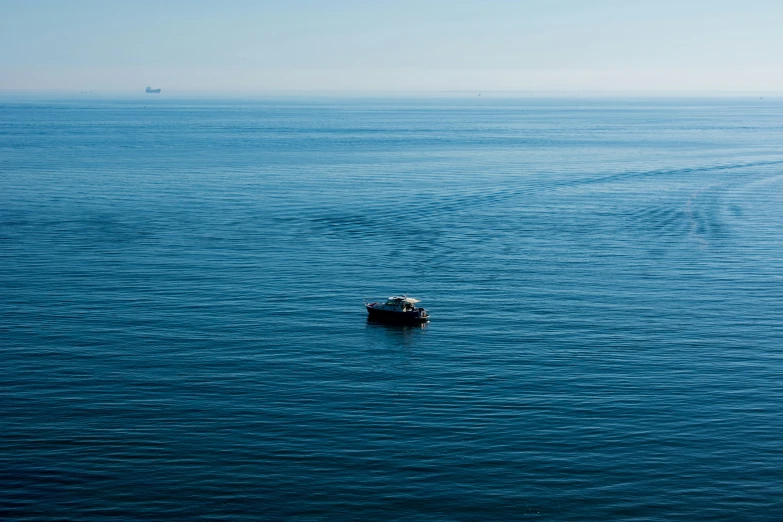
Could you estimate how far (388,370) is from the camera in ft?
Result: 258

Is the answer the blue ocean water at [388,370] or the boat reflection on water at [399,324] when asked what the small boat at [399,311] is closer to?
the boat reflection on water at [399,324]

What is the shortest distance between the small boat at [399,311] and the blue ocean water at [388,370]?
1.06 m

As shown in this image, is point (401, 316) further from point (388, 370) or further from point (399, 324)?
point (388, 370)

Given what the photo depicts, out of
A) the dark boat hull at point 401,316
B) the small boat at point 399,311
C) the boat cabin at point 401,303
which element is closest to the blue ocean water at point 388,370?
the dark boat hull at point 401,316

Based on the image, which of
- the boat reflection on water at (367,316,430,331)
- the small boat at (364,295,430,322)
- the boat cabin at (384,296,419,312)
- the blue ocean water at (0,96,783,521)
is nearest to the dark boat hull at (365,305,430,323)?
the small boat at (364,295,430,322)

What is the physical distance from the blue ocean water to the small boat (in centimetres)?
106

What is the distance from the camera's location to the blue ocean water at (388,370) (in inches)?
2270

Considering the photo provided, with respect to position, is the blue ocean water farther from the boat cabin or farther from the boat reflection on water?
the boat cabin

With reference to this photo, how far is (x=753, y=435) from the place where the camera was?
65500 millimetres

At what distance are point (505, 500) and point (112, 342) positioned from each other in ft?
136

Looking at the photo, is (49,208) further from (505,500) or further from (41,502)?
(505,500)

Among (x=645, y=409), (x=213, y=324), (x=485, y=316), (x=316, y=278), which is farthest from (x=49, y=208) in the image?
(x=645, y=409)

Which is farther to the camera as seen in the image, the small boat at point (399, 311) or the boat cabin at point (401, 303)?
the boat cabin at point (401, 303)

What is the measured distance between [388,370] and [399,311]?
492 inches
